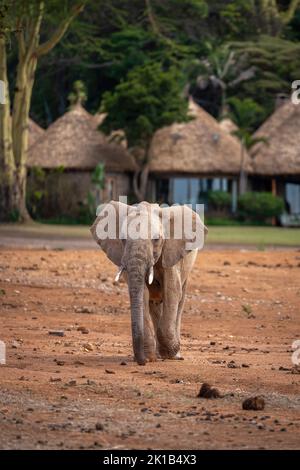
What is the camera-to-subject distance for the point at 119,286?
20.7 m

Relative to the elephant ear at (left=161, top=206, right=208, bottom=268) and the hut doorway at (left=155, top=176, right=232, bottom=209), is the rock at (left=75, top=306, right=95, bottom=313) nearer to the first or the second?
the elephant ear at (left=161, top=206, right=208, bottom=268)

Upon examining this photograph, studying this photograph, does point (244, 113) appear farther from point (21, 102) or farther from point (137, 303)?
point (137, 303)

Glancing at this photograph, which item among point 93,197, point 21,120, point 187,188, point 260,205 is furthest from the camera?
point 187,188

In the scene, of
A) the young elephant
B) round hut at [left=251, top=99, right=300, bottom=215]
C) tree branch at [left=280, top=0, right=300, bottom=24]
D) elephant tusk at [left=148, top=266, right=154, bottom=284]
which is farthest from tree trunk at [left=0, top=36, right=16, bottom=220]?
elephant tusk at [left=148, top=266, right=154, bottom=284]

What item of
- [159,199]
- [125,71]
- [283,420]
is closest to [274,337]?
[283,420]

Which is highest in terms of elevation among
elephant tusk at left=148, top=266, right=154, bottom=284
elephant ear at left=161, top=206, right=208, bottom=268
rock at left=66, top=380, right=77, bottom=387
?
elephant ear at left=161, top=206, right=208, bottom=268

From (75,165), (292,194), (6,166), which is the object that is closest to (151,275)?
(6,166)

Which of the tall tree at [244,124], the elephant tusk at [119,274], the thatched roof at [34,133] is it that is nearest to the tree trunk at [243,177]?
the tall tree at [244,124]

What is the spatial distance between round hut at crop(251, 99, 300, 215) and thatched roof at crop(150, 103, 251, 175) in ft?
2.51

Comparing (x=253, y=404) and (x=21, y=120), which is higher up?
(x=253, y=404)

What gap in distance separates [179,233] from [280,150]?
110 feet

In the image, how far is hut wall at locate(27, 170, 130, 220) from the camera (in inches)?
1764

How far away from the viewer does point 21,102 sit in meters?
38.8

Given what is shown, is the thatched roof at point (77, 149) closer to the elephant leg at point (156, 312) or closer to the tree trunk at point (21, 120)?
the tree trunk at point (21, 120)
